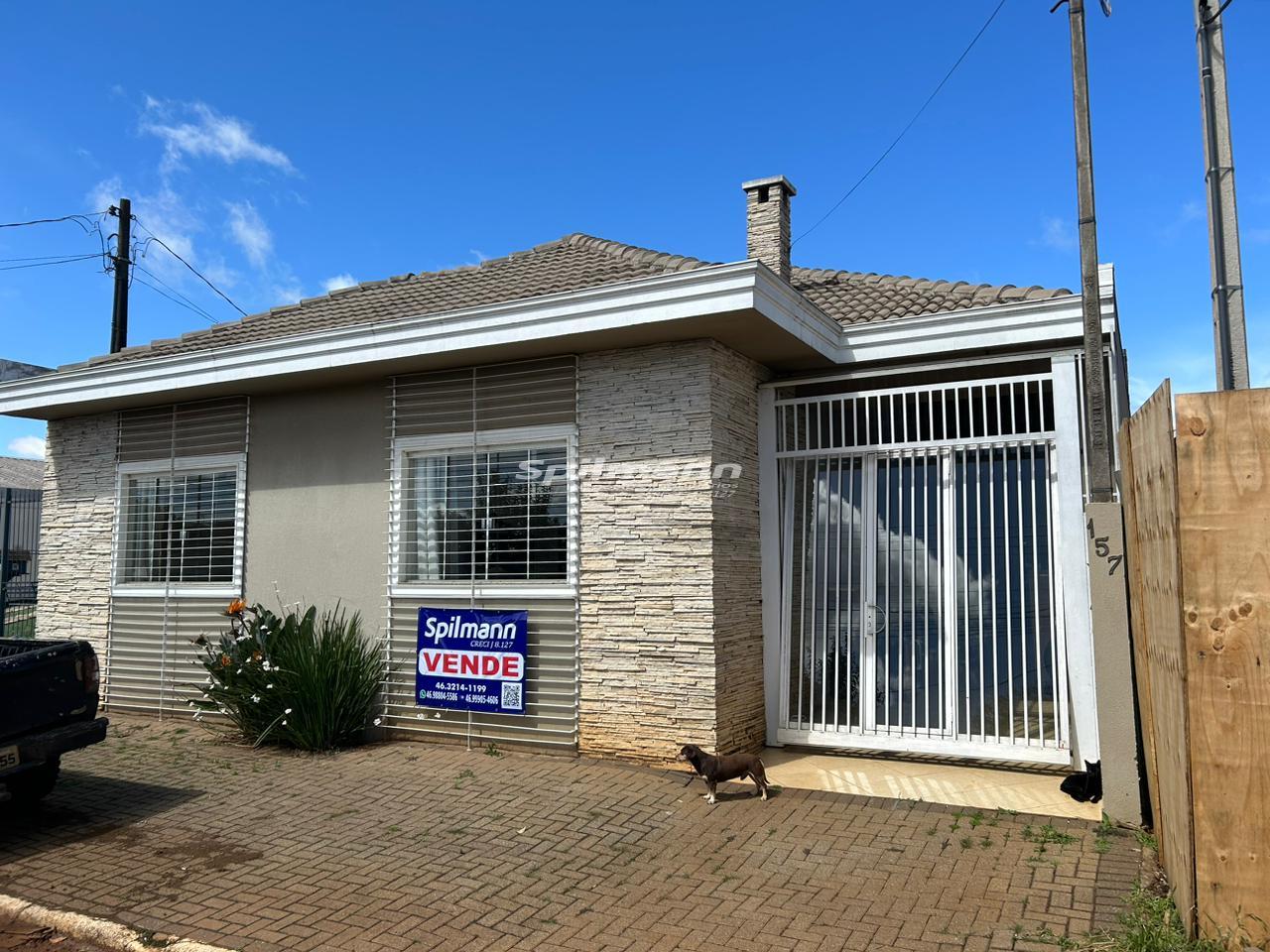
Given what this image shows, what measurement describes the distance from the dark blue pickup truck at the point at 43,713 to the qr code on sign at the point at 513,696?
296 cm

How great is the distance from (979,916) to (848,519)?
156 inches

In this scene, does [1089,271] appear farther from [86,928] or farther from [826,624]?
[86,928]

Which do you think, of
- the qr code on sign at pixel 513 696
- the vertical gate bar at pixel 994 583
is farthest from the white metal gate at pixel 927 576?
the qr code on sign at pixel 513 696

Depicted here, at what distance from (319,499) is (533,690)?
301cm

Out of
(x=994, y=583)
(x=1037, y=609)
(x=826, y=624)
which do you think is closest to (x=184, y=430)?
(x=826, y=624)

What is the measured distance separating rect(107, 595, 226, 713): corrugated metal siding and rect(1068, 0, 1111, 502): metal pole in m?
8.13

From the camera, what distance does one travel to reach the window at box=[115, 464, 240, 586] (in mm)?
9844

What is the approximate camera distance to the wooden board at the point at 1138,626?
5070 millimetres

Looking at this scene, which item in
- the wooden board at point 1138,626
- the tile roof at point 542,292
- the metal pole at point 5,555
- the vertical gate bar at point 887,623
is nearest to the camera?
the wooden board at point 1138,626

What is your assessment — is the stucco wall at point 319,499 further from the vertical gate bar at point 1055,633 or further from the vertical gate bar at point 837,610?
the vertical gate bar at point 1055,633

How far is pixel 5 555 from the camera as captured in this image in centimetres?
1271

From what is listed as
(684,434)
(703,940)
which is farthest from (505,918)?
(684,434)

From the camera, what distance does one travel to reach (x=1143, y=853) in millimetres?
5191

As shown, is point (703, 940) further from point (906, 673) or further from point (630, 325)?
point (630, 325)
